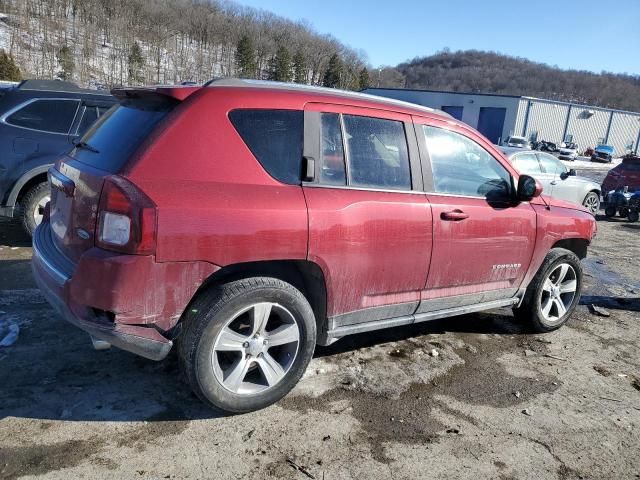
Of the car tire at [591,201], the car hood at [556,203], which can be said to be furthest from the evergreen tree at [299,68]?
the car hood at [556,203]

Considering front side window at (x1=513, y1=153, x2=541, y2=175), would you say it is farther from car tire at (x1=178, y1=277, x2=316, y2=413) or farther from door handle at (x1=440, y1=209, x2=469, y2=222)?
car tire at (x1=178, y1=277, x2=316, y2=413)

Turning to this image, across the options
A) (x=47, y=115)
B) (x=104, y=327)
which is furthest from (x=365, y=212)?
(x=47, y=115)

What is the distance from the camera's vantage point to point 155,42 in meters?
89.4

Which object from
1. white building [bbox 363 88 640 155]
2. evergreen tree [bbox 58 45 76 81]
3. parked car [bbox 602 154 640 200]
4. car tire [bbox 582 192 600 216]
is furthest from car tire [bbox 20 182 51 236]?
evergreen tree [bbox 58 45 76 81]

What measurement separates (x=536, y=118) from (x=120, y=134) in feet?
176

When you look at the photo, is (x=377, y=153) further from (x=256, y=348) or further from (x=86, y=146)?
(x=86, y=146)

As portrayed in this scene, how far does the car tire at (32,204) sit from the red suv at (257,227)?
2800 millimetres

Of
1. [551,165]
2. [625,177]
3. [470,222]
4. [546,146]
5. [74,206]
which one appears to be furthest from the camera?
[546,146]

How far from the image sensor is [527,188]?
4137 millimetres

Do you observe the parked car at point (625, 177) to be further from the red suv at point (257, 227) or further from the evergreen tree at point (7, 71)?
the evergreen tree at point (7, 71)

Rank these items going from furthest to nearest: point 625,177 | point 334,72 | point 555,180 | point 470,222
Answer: point 334,72, point 625,177, point 555,180, point 470,222

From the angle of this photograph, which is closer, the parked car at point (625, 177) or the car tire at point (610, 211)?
the car tire at point (610, 211)

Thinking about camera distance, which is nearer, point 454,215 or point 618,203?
point 454,215

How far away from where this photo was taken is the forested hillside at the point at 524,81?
140 meters
